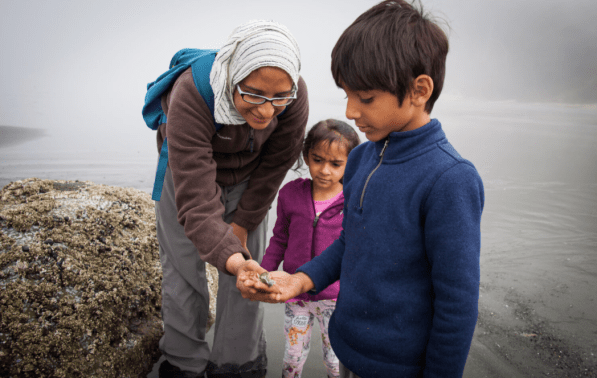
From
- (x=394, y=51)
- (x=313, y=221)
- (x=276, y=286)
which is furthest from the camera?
(x=313, y=221)

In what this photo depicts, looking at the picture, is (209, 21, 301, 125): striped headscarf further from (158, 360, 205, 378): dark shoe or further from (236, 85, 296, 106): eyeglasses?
(158, 360, 205, 378): dark shoe

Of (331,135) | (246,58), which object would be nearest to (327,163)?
(331,135)

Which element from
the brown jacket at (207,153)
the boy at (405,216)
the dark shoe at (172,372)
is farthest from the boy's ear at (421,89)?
the dark shoe at (172,372)

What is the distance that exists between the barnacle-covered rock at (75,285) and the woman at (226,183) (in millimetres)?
265

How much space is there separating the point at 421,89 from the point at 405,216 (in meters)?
0.35

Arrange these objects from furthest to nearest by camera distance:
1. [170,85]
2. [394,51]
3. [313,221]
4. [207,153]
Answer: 1. [313,221]
2. [170,85]
3. [207,153]
4. [394,51]

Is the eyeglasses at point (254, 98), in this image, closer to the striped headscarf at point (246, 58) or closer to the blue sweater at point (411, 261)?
the striped headscarf at point (246, 58)

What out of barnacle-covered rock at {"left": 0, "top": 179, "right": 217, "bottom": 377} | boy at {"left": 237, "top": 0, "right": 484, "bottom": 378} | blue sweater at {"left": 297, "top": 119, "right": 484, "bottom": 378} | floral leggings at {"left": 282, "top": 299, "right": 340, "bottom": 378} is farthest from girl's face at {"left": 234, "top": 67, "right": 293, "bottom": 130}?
barnacle-covered rock at {"left": 0, "top": 179, "right": 217, "bottom": 377}

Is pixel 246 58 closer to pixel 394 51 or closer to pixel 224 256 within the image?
pixel 394 51

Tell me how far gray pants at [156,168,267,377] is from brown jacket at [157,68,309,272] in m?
0.21

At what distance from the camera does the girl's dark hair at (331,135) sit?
1.86m

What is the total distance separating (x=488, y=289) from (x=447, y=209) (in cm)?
277

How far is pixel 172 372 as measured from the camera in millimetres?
2006

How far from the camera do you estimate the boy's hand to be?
130cm
